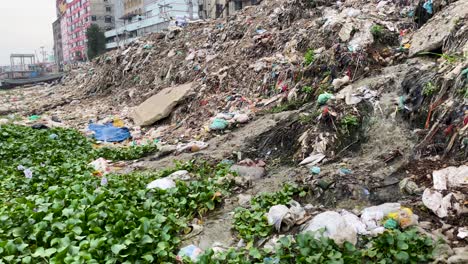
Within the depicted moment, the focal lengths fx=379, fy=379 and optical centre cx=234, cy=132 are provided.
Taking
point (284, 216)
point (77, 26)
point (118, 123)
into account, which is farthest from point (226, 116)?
point (77, 26)

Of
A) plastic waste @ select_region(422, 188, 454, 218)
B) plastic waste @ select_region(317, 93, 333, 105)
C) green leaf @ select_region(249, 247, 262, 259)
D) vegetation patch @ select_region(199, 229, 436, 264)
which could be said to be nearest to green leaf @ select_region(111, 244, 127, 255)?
vegetation patch @ select_region(199, 229, 436, 264)

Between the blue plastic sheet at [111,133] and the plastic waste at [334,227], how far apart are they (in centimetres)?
524

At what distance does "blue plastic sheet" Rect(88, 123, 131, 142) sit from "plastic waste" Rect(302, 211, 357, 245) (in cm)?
524

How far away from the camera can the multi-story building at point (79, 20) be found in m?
52.7

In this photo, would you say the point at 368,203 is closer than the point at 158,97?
Yes

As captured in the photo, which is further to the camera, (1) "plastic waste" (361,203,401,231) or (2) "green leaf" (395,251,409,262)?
(1) "plastic waste" (361,203,401,231)

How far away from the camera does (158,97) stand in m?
8.36

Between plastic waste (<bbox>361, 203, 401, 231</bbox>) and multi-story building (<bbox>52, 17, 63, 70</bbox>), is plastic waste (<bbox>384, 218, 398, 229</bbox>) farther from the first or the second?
multi-story building (<bbox>52, 17, 63, 70</bbox>)

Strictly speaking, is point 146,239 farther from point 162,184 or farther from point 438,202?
point 438,202

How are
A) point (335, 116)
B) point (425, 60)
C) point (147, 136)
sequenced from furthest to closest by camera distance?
point (147, 136) < point (425, 60) < point (335, 116)

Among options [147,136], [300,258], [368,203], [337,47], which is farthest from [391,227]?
[147,136]

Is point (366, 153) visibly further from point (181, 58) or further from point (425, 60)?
point (181, 58)

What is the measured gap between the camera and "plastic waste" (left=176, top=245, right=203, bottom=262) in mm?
2398

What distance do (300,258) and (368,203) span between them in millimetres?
990
